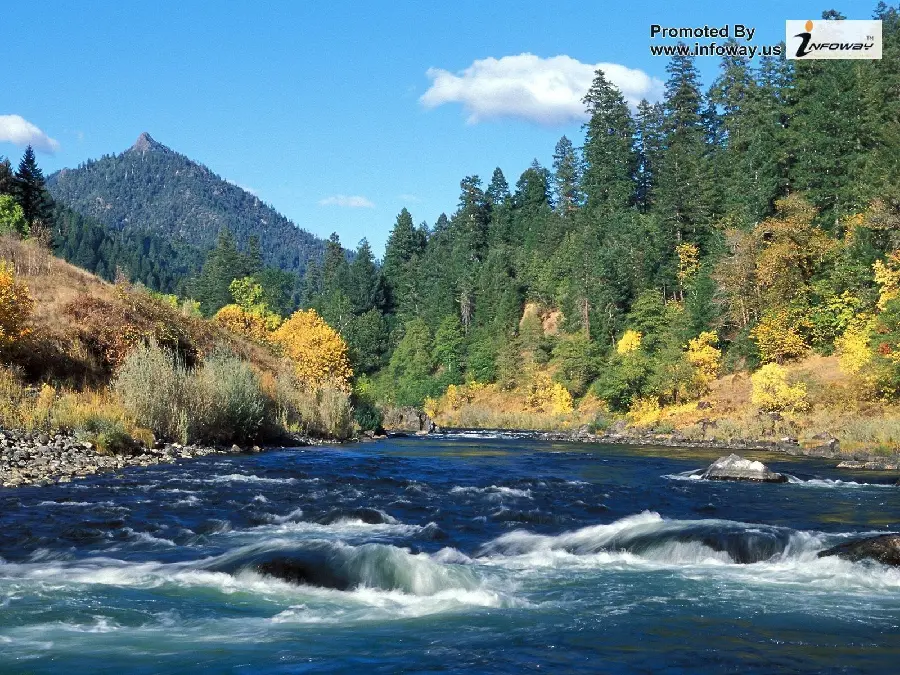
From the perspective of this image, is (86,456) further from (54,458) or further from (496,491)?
(496,491)

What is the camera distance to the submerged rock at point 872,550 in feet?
41.9

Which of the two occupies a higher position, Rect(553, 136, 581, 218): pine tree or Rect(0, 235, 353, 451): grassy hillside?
Rect(553, 136, 581, 218): pine tree

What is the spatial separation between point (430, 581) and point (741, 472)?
1659 centimetres

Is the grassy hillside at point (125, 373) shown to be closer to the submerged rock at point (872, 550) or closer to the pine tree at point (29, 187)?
the submerged rock at point (872, 550)

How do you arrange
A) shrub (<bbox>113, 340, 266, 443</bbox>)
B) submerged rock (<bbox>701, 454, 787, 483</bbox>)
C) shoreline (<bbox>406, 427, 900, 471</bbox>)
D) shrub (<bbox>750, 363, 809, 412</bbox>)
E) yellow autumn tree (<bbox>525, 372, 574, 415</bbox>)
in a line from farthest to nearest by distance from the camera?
yellow autumn tree (<bbox>525, 372, 574, 415</bbox>) → shrub (<bbox>750, 363, 809, 412</bbox>) → shoreline (<bbox>406, 427, 900, 471</bbox>) → shrub (<bbox>113, 340, 266, 443</bbox>) → submerged rock (<bbox>701, 454, 787, 483</bbox>)

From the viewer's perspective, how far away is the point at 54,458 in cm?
2166

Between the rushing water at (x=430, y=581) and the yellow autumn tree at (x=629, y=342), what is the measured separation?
52.8 meters

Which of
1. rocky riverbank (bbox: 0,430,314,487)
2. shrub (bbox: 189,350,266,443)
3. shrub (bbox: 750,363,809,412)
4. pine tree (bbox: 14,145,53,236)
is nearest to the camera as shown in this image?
rocky riverbank (bbox: 0,430,314,487)

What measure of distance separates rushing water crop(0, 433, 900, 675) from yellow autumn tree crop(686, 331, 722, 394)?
4039cm

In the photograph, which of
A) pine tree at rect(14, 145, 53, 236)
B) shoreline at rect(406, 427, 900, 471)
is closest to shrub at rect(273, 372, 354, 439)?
shoreline at rect(406, 427, 900, 471)

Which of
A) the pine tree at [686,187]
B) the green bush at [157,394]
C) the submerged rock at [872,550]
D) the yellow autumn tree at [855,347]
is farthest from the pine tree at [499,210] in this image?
the submerged rock at [872,550]

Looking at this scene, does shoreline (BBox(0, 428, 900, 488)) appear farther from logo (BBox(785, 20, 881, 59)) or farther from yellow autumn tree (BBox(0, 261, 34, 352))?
logo (BBox(785, 20, 881, 59))

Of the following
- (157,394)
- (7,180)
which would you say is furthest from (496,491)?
(7,180)

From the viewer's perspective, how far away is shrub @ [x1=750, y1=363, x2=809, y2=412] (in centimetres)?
4809
